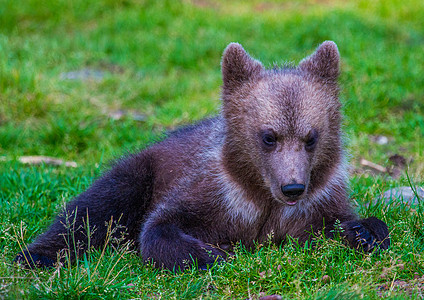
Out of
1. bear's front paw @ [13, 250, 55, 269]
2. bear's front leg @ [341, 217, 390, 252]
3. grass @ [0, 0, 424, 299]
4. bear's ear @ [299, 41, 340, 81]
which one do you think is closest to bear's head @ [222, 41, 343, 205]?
bear's ear @ [299, 41, 340, 81]

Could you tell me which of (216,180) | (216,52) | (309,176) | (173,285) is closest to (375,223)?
(309,176)

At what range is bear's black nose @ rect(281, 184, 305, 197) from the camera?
432 centimetres

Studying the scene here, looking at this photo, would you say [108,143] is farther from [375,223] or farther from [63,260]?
[375,223]

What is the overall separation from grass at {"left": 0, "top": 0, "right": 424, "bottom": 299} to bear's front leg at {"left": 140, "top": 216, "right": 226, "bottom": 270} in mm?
113

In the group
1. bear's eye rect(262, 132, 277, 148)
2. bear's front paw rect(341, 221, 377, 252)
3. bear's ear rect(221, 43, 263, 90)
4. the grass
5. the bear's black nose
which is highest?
bear's ear rect(221, 43, 263, 90)

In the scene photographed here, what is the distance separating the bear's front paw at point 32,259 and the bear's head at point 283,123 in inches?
62.3

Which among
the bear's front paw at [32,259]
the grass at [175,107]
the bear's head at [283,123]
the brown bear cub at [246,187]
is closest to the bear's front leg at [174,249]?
the brown bear cub at [246,187]

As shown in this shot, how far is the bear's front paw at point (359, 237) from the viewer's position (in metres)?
4.62

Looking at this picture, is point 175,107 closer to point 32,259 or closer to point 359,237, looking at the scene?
point 32,259

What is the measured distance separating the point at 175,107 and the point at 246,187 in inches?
184

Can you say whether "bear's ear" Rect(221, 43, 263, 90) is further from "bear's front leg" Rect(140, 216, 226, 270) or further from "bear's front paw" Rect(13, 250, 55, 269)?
"bear's front paw" Rect(13, 250, 55, 269)

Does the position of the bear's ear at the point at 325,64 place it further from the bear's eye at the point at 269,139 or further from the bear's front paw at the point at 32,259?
the bear's front paw at the point at 32,259

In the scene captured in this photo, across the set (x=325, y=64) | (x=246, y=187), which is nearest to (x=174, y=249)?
(x=246, y=187)

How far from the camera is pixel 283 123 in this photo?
4.49m
